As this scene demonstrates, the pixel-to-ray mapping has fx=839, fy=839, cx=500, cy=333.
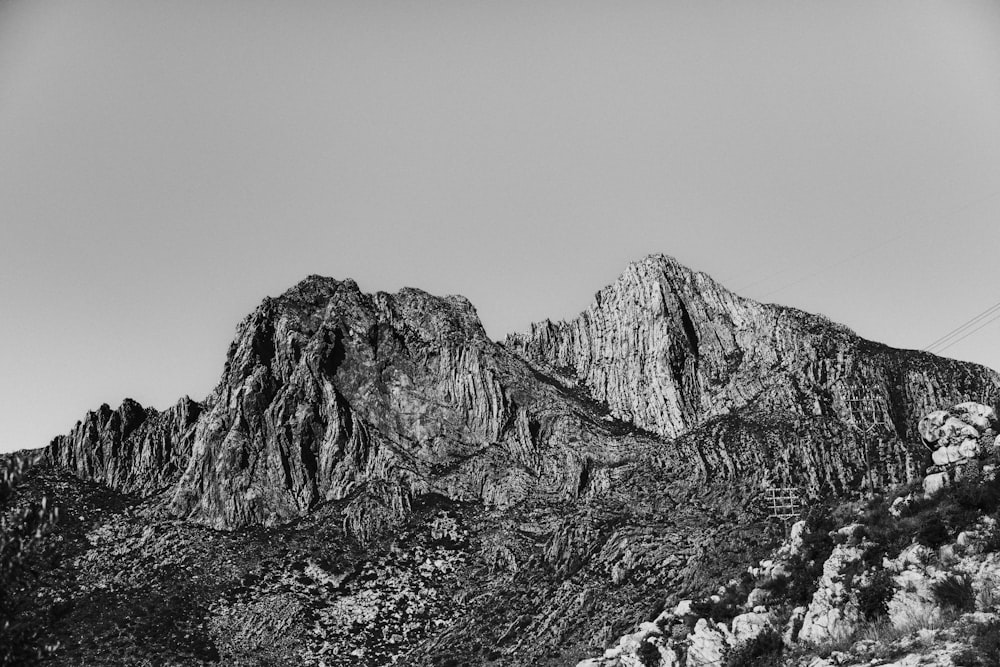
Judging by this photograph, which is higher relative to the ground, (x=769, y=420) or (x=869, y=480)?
(x=769, y=420)

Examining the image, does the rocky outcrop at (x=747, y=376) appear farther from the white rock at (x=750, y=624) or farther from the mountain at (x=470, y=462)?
the white rock at (x=750, y=624)

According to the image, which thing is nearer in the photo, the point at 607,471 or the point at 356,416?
the point at 607,471

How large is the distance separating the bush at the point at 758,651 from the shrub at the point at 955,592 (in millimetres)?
6391

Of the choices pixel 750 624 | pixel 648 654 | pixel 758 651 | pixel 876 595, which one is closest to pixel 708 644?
pixel 750 624

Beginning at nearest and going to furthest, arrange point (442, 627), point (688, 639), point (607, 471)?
point (688, 639), point (442, 627), point (607, 471)

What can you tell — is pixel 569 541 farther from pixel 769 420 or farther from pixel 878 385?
pixel 878 385

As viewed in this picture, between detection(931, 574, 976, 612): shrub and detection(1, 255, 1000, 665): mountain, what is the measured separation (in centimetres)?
4313

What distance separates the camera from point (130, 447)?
430 ft

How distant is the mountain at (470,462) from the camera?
90375 millimetres

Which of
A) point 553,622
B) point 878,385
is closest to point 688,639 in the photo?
point 553,622

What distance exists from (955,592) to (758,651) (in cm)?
801

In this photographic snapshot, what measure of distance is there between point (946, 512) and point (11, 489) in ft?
108

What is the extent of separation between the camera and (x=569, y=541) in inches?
3720

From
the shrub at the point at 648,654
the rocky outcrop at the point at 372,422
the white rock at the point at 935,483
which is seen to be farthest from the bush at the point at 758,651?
the rocky outcrop at the point at 372,422
